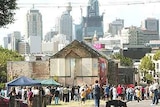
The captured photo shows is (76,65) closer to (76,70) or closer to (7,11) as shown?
(76,70)

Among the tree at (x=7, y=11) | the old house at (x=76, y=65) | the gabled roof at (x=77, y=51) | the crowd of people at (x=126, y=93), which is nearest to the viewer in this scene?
the tree at (x=7, y=11)

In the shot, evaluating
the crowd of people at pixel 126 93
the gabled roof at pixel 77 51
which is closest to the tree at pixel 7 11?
the crowd of people at pixel 126 93

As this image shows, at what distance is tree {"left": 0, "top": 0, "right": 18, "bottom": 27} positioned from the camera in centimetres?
2366

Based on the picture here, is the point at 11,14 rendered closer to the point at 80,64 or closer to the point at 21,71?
the point at 80,64

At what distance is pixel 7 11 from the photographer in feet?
79.0

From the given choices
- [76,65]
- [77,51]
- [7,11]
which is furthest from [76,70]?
[7,11]

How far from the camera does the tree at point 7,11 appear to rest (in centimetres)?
2366

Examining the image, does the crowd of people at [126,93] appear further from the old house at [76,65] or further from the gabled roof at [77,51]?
the gabled roof at [77,51]

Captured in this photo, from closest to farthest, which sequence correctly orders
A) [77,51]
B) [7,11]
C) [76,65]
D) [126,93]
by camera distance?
1. [7,11]
2. [126,93]
3. [77,51]
4. [76,65]

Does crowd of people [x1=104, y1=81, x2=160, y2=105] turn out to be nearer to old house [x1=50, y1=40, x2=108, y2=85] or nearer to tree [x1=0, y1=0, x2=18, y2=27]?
old house [x1=50, y1=40, x2=108, y2=85]

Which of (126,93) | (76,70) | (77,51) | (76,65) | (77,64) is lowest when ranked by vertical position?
(126,93)

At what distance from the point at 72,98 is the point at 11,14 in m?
31.2

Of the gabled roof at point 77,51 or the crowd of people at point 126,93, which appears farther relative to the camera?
the gabled roof at point 77,51

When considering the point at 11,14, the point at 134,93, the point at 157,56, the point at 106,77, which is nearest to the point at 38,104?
the point at 11,14
